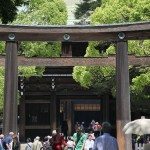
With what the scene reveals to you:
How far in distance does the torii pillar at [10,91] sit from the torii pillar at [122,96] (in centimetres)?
426

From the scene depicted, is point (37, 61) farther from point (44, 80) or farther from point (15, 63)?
point (44, 80)

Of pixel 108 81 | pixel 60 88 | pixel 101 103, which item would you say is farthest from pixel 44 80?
pixel 108 81

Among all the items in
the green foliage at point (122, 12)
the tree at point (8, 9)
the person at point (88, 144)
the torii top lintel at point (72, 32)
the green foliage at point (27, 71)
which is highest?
the green foliage at point (122, 12)

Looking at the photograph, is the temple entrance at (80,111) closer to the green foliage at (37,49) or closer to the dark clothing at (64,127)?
the dark clothing at (64,127)

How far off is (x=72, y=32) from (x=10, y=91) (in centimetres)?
358

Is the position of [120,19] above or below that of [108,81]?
above

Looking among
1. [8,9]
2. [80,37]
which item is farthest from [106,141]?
[80,37]

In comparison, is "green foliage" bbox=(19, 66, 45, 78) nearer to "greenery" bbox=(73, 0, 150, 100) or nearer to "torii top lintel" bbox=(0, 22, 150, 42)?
"greenery" bbox=(73, 0, 150, 100)

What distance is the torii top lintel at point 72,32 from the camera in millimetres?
18781

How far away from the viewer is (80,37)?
1952 cm

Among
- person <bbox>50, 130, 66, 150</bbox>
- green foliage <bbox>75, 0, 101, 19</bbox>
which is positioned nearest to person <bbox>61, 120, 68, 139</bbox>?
green foliage <bbox>75, 0, 101, 19</bbox>

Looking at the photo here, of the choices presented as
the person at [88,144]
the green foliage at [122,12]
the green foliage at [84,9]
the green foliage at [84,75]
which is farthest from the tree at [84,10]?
the person at [88,144]

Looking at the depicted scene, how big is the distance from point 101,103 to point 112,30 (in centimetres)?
1371

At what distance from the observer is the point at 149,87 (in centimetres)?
2458
